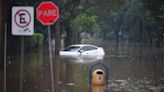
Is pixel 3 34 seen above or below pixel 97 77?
above

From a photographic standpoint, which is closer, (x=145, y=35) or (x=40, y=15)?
(x=40, y=15)

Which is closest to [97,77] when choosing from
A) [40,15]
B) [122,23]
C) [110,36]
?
[40,15]

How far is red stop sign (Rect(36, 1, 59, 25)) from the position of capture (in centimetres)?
1169

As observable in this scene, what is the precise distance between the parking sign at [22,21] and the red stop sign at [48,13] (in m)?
0.37

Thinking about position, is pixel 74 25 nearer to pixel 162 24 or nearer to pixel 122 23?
pixel 162 24

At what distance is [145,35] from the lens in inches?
3762

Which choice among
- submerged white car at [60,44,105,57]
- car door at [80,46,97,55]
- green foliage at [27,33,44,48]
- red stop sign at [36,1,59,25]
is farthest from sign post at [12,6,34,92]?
car door at [80,46,97,55]

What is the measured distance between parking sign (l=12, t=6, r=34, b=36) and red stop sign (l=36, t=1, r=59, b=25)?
0.37m

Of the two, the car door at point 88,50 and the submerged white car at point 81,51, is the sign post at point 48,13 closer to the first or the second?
the submerged white car at point 81,51

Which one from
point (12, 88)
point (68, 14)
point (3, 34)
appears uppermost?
point (68, 14)

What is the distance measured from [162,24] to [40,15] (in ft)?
122

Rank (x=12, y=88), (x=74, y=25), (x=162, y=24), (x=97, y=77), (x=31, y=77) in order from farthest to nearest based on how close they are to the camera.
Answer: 1. (x=74, y=25)
2. (x=162, y=24)
3. (x=31, y=77)
4. (x=12, y=88)
5. (x=97, y=77)

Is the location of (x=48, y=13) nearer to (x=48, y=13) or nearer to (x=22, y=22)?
(x=48, y=13)

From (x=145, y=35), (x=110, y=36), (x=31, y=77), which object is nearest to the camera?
(x=31, y=77)
